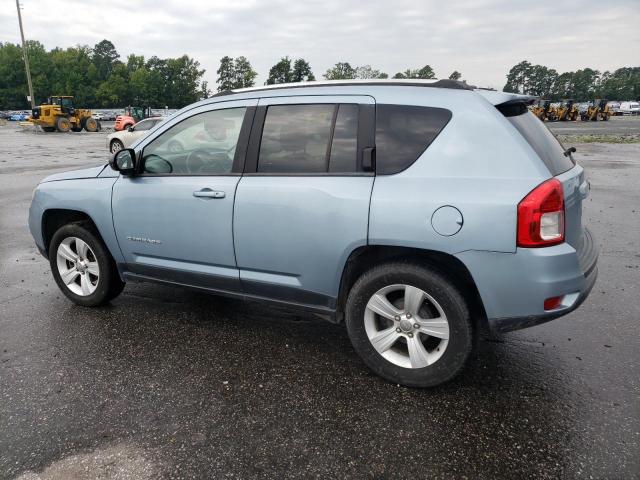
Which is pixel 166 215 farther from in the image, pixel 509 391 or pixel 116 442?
pixel 509 391

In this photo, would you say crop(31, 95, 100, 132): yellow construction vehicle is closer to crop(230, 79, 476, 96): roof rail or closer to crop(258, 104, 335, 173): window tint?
crop(230, 79, 476, 96): roof rail

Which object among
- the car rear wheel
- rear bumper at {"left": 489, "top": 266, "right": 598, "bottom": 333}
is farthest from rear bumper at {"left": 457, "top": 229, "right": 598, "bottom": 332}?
the car rear wheel

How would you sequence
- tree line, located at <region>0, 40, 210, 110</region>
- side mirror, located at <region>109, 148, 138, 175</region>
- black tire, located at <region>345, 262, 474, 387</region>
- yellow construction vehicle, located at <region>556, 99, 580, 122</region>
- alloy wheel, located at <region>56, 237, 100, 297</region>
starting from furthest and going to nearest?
tree line, located at <region>0, 40, 210, 110</region>, yellow construction vehicle, located at <region>556, 99, 580, 122</region>, alloy wheel, located at <region>56, 237, 100, 297</region>, side mirror, located at <region>109, 148, 138, 175</region>, black tire, located at <region>345, 262, 474, 387</region>

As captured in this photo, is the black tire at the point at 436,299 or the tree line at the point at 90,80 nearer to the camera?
the black tire at the point at 436,299

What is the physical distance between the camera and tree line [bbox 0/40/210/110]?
329 feet

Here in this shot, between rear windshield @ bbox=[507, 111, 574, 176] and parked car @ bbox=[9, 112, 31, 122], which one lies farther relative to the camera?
parked car @ bbox=[9, 112, 31, 122]

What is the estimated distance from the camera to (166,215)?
3686 mm

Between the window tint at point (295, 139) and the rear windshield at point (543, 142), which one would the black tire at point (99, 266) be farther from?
the rear windshield at point (543, 142)

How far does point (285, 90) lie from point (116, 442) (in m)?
2.45

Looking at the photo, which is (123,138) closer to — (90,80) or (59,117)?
(59,117)

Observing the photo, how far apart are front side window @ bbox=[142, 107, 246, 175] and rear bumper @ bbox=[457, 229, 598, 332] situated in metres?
1.88

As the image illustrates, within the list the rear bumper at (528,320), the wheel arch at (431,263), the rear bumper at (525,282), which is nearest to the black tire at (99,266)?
the wheel arch at (431,263)

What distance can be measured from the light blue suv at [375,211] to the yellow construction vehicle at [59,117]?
37.6 m

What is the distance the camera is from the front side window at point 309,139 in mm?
3135
